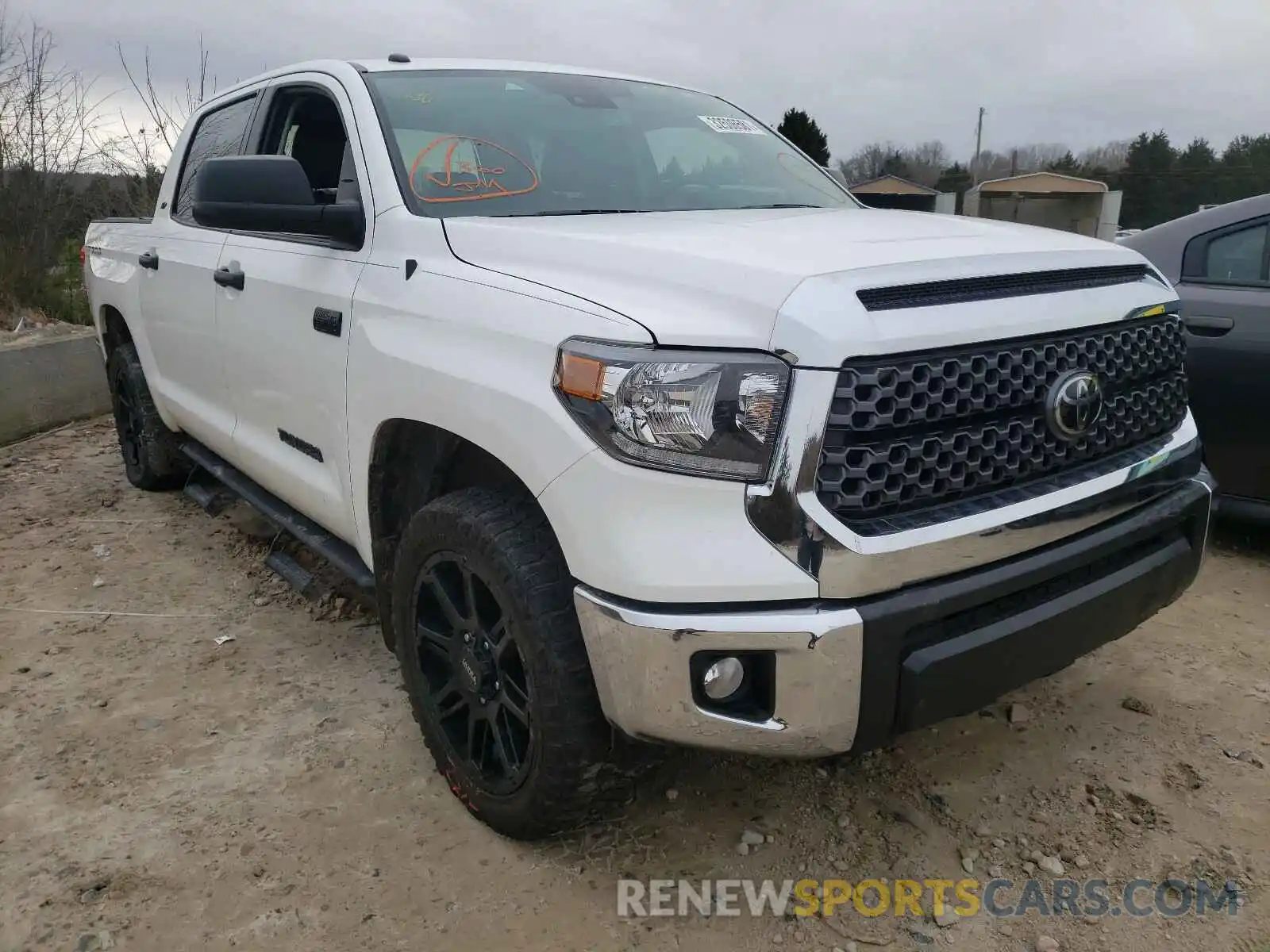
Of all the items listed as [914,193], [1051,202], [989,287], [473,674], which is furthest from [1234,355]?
[1051,202]

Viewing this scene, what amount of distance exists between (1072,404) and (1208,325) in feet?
7.92

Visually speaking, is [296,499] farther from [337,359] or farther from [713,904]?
[713,904]

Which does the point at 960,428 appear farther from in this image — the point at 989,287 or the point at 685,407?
the point at 685,407

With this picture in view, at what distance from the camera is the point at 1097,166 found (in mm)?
38531

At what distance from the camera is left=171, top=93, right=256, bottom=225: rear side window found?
3.82 meters

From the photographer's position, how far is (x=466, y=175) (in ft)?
8.98

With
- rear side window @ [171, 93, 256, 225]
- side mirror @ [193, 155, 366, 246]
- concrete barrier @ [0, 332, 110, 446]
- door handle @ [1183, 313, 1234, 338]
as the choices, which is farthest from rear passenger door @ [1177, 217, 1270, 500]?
concrete barrier @ [0, 332, 110, 446]

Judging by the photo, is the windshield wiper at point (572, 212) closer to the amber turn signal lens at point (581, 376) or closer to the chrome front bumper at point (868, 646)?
the amber turn signal lens at point (581, 376)

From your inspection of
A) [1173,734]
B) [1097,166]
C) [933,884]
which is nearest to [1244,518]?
[1173,734]

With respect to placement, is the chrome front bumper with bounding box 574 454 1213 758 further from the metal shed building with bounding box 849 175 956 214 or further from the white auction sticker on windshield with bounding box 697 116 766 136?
the metal shed building with bounding box 849 175 956 214

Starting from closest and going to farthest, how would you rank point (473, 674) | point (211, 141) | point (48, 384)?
1. point (473, 674)
2. point (211, 141)
3. point (48, 384)

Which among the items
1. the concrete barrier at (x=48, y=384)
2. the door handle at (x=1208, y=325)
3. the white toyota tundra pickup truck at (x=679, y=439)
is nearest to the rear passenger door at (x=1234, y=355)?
the door handle at (x=1208, y=325)

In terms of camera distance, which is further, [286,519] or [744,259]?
[286,519]

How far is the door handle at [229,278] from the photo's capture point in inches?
129
